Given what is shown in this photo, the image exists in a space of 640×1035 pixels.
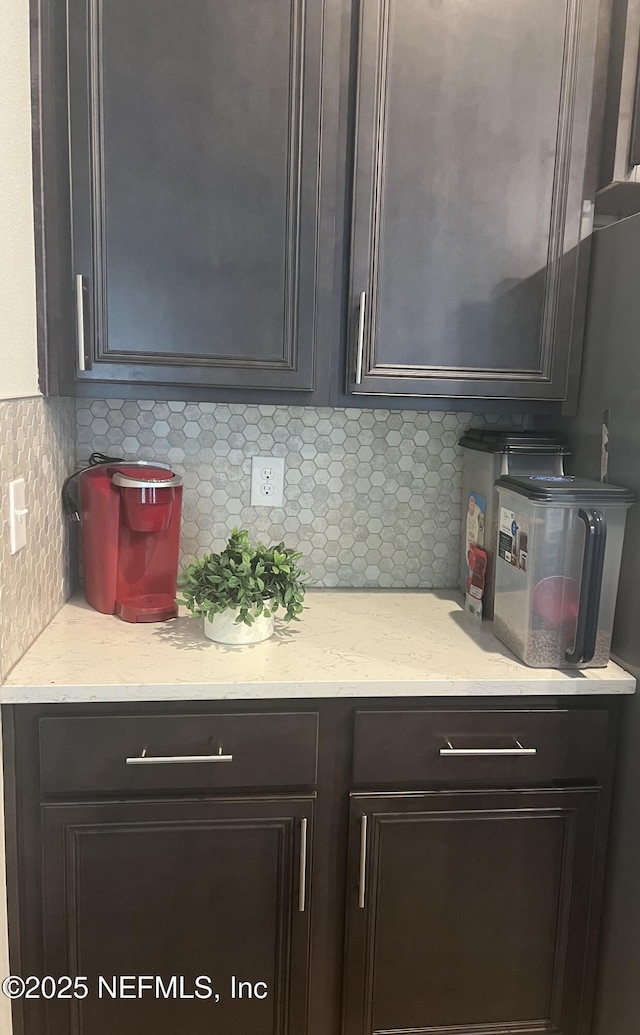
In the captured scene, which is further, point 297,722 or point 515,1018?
point 515,1018

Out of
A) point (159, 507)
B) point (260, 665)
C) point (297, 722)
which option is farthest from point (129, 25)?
point (297, 722)

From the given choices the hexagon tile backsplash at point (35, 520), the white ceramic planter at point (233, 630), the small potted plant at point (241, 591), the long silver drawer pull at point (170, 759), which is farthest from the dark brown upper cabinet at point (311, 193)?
the long silver drawer pull at point (170, 759)

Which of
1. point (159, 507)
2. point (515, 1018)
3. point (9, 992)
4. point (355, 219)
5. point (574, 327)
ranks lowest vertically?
point (515, 1018)

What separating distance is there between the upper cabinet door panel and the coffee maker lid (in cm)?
21

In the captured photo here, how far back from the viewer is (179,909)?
1415 mm

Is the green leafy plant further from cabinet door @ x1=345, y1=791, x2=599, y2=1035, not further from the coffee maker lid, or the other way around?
cabinet door @ x1=345, y1=791, x2=599, y2=1035

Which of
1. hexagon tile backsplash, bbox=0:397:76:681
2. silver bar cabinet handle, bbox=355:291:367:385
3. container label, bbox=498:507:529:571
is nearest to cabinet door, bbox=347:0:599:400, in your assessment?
silver bar cabinet handle, bbox=355:291:367:385

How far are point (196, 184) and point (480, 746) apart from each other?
4.06ft

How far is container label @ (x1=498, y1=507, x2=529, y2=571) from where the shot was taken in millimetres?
1501

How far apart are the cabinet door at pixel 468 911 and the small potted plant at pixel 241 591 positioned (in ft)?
1.30

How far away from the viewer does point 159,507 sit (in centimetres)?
163

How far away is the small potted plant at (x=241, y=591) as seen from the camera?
59.5 inches

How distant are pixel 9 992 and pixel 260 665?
73cm

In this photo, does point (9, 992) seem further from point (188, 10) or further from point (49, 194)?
point (188, 10)
